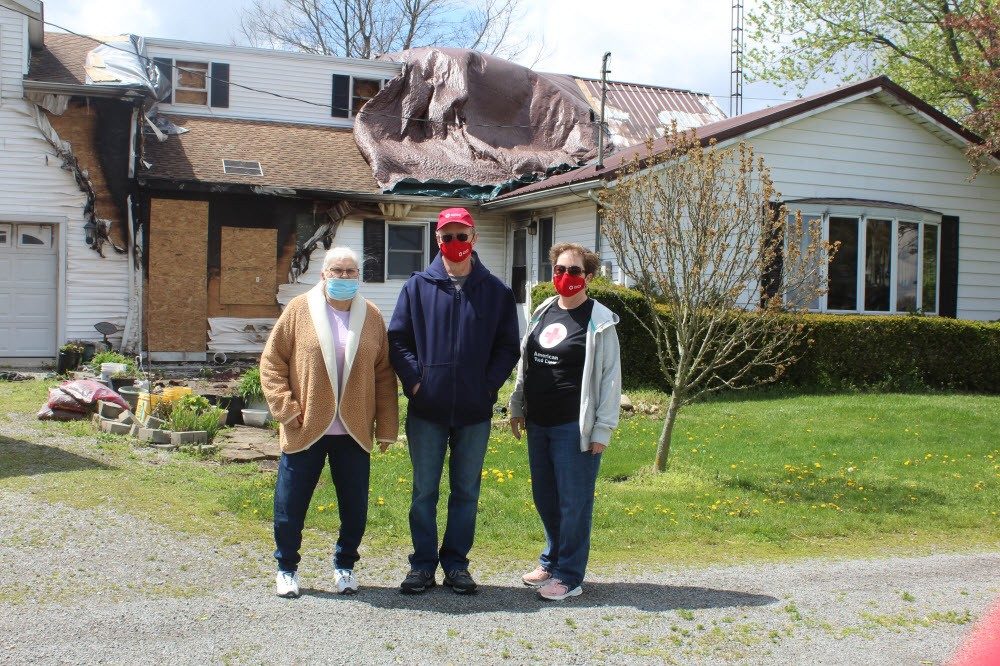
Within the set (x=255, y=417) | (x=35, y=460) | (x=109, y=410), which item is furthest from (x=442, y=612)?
(x=109, y=410)

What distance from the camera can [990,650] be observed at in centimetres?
177

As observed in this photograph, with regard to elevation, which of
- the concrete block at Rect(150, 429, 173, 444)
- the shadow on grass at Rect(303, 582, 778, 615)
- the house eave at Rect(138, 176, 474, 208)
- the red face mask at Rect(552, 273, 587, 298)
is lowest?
the shadow on grass at Rect(303, 582, 778, 615)

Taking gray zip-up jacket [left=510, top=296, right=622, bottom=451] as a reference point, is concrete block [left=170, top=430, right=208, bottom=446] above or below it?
below

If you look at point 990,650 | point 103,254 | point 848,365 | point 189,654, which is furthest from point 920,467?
point 103,254

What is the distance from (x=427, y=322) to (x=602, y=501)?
3.07 m

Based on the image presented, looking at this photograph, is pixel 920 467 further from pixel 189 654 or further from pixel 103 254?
pixel 103 254

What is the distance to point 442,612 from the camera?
5.20m

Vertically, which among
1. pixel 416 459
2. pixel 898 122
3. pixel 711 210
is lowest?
pixel 416 459

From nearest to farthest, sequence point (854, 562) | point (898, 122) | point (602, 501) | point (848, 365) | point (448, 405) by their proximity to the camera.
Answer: point (448, 405), point (854, 562), point (602, 501), point (848, 365), point (898, 122)

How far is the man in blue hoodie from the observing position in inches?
214

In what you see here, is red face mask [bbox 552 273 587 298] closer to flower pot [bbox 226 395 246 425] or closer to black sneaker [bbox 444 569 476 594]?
black sneaker [bbox 444 569 476 594]

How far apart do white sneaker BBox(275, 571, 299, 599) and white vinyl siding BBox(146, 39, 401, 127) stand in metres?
17.2

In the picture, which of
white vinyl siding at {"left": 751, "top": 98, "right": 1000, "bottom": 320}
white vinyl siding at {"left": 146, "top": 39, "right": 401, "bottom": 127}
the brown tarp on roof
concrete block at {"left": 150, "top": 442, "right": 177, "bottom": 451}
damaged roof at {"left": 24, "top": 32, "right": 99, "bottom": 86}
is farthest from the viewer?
white vinyl siding at {"left": 146, "top": 39, "right": 401, "bottom": 127}

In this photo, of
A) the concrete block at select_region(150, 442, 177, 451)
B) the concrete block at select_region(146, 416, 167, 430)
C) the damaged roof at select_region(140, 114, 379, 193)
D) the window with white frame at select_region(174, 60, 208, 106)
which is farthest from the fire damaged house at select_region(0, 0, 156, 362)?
the concrete block at select_region(150, 442, 177, 451)
